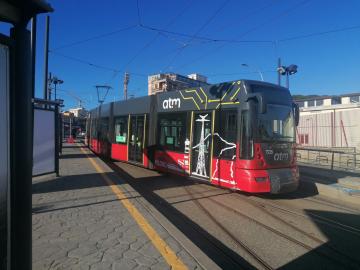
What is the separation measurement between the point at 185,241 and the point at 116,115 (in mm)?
12576

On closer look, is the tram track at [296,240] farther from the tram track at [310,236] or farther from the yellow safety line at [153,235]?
the yellow safety line at [153,235]

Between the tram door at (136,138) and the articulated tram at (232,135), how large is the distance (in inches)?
49.6

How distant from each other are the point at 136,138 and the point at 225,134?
591 cm

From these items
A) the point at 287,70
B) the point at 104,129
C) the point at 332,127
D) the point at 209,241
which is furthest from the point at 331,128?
the point at 209,241

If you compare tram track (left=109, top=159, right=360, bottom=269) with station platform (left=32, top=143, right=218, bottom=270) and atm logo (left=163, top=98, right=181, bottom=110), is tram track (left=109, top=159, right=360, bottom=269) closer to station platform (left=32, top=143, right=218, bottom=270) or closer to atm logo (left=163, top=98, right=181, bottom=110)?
station platform (left=32, top=143, right=218, bottom=270)

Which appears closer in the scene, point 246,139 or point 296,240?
point 296,240

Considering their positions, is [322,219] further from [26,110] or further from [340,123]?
[340,123]

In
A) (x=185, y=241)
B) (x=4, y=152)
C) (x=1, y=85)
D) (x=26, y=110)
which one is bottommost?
(x=185, y=241)

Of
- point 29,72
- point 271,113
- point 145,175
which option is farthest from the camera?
point 145,175

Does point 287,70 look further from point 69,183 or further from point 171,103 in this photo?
point 69,183

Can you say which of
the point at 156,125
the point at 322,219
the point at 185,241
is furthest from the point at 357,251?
the point at 156,125

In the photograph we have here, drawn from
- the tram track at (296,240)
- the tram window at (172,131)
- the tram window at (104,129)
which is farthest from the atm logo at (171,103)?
the tram window at (104,129)

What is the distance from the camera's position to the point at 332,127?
26.8 meters

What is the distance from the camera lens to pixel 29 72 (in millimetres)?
1950
